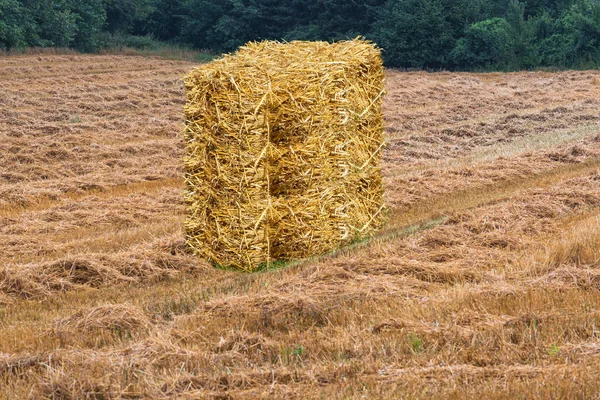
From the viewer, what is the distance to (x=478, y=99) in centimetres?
2919

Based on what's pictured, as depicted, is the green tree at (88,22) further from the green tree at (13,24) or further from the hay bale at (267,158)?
the hay bale at (267,158)

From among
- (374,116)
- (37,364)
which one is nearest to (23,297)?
(37,364)

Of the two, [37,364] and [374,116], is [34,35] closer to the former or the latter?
[374,116]

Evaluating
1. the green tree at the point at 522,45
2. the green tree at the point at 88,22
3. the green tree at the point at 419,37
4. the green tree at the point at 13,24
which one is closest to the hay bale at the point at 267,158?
the green tree at the point at 522,45

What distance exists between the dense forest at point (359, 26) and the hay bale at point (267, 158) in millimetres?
34758

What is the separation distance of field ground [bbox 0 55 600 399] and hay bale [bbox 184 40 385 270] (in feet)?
1.65

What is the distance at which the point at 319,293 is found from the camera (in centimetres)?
782

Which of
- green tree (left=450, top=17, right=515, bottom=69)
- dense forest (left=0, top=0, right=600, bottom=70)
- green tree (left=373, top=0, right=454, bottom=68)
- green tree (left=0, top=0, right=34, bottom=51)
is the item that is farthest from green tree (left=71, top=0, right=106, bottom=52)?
green tree (left=450, top=17, right=515, bottom=69)

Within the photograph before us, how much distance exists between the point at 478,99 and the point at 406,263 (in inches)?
847

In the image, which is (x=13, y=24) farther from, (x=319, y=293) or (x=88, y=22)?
(x=319, y=293)

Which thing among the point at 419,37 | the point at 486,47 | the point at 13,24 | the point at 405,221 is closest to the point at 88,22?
the point at 13,24

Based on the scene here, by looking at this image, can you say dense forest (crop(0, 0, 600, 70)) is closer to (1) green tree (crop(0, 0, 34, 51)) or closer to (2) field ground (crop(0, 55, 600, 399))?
(1) green tree (crop(0, 0, 34, 51))

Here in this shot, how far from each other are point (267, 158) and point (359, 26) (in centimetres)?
4680

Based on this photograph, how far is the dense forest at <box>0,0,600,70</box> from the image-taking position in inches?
1762
